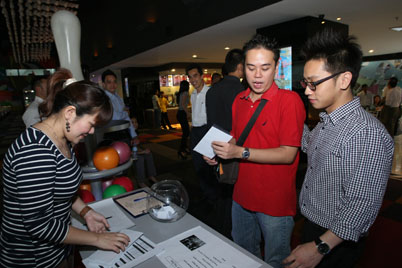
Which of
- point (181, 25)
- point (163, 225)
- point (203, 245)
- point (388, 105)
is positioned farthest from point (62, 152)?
point (388, 105)

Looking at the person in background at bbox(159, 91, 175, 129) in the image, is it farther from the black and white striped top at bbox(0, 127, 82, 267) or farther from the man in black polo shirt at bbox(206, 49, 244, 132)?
the black and white striped top at bbox(0, 127, 82, 267)

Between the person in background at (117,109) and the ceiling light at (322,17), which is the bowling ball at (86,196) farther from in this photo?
the ceiling light at (322,17)

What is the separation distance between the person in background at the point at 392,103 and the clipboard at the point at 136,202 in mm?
8131

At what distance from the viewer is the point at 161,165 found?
5.24 meters

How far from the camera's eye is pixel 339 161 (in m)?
1.02

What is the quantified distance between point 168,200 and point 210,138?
17.3 inches

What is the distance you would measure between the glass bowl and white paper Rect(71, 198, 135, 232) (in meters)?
0.14

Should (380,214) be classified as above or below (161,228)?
below

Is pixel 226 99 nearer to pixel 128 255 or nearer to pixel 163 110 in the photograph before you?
pixel 128 255

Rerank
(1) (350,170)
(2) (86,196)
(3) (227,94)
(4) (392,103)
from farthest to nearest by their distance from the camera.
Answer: (4) (392,103) → (3) (227,94) → (2) (86,196) → (1) (350,170)

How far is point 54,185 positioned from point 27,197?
114 millimetres

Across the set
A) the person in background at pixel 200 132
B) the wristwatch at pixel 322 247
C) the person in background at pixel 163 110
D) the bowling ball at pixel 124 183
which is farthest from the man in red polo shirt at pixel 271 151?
the person in background at pixel 163 110

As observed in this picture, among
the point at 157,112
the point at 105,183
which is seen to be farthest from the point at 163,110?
the point at 105,183

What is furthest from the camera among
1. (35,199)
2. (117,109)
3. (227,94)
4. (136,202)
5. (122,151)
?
(117,109)
